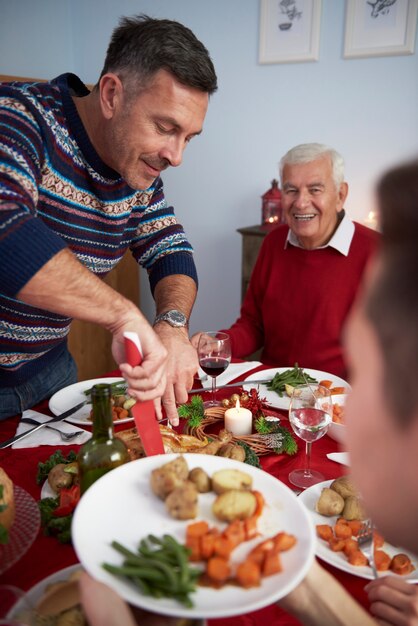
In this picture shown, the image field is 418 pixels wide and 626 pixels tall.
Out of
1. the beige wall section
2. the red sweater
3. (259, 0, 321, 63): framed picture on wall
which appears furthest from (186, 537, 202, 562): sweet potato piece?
(259, 0, 321, 63): framed picture on wall

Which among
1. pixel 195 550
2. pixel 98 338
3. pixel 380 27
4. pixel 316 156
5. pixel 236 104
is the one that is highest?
pixel 380 27

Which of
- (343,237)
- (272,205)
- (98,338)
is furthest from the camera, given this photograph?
(98,338)

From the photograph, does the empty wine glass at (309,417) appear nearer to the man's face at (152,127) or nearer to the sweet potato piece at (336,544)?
the sweet potato piece at (336,544)

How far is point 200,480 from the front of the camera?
87 centimetres

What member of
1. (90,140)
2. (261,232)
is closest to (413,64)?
(261,232)

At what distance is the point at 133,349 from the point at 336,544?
0.57 meters

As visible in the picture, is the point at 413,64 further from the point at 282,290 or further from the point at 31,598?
the point at 31,598

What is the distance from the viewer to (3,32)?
4039 millimetres

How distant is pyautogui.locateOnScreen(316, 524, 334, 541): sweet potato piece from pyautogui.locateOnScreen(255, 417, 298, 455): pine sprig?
0.35 meters

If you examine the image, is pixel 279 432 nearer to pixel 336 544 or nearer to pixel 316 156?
pixel 336 544

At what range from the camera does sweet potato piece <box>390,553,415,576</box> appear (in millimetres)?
1010

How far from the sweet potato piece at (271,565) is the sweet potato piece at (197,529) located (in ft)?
0.33

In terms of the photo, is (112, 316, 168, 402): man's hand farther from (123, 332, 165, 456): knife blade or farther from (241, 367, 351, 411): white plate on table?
(241, 367, 351, 411): white plate on table

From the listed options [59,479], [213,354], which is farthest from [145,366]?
[213,354]
